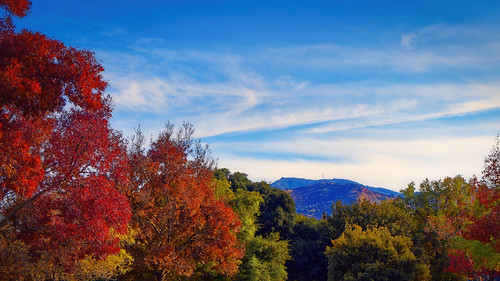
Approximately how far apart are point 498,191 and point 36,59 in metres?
18.5

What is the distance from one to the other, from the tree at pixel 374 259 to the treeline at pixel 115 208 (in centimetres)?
9

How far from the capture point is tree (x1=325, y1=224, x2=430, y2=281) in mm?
29125

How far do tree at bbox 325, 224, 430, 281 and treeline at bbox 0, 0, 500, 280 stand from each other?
9 centimetres

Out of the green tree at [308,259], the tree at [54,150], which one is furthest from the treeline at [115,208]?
the green tree at [308,259]

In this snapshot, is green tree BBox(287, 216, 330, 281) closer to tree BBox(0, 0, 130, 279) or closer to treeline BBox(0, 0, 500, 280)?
treeline BBox(0, 0, 500, 280)

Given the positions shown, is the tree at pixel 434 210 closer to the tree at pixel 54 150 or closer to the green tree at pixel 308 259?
the green tree at pixel 308 259

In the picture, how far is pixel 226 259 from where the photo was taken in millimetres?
20109

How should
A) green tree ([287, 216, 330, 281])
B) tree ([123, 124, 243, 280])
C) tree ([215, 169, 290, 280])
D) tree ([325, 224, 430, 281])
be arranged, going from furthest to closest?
green tree ([287, 216, 330, 281])
tree ([215, 169, 290, 280])
tree ([325, 224, 430, 281])
tree ([123, 124, 243, 280])

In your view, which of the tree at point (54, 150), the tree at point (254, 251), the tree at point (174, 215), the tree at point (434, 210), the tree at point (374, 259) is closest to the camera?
the tree at point (54, 150)

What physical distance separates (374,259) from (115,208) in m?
25.5

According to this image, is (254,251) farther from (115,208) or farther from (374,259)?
(115,208)

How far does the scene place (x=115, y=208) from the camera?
1082 cm

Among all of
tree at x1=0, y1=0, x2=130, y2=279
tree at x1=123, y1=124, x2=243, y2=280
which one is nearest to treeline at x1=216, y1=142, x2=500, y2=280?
tree at x1=123, y1=124, x2=243, y2=280

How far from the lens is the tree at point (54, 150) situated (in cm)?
930
